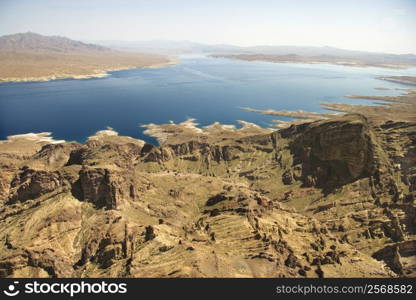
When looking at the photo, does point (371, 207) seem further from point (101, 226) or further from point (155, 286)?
point (155, 286)

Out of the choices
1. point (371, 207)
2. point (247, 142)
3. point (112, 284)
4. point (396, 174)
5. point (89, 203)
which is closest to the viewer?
point (112, 284)

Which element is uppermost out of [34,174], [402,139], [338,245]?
[402,139]

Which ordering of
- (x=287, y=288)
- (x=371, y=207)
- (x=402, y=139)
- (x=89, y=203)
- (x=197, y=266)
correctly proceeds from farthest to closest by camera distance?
(x=402, y=139) → (x=371, y=207) → (x=89, y=203) → (x=197, y=266) → (x=287, y=288)

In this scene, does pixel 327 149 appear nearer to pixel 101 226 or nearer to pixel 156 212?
pixel 156 212

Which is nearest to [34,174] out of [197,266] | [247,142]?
[197,266]

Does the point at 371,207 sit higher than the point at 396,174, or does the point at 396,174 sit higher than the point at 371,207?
the point at 396,174

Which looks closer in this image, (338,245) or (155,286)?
(155,286)
